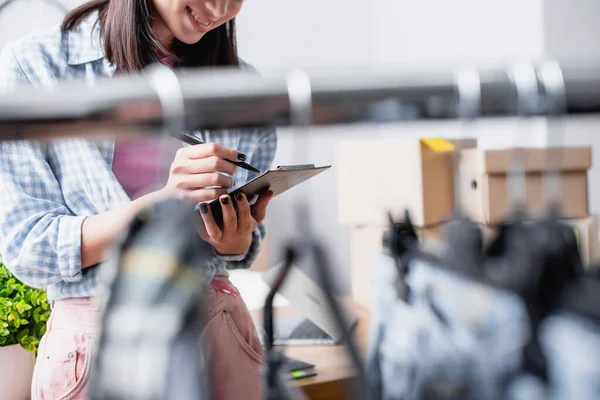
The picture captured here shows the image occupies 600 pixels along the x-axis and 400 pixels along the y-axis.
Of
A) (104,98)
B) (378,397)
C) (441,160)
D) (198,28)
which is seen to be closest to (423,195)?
(441,160)

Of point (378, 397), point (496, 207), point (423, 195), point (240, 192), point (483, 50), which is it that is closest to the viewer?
point (378, 397)

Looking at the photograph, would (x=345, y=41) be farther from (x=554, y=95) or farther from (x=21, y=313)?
(x=554, y=95)

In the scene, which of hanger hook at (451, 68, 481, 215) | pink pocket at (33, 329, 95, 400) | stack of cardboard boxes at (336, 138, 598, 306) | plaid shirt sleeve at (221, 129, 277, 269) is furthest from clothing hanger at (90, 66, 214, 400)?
stack of cardboard boxes at (336, 138, 598, 306)

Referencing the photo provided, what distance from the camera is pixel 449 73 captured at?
0.42 metres

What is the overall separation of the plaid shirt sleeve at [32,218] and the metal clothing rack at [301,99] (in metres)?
0.41

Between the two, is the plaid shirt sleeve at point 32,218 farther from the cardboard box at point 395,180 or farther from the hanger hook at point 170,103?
the cardboard box at point 395,180

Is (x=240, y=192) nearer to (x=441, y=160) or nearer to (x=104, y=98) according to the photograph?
(x=104, y=98)

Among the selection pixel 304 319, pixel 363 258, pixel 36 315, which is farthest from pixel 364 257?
pixel 36 315

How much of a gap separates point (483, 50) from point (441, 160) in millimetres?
783

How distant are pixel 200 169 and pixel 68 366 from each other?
456 millimetres

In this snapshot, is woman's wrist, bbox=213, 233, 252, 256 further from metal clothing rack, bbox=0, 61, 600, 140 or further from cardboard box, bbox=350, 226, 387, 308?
cardboard box, bbox=350, 226, 387, 308

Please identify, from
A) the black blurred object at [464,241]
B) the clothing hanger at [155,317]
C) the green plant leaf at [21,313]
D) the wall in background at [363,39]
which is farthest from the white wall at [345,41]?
the clothing hanger at [155,317]

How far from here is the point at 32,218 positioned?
31.8 inches

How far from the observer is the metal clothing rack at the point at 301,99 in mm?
394
